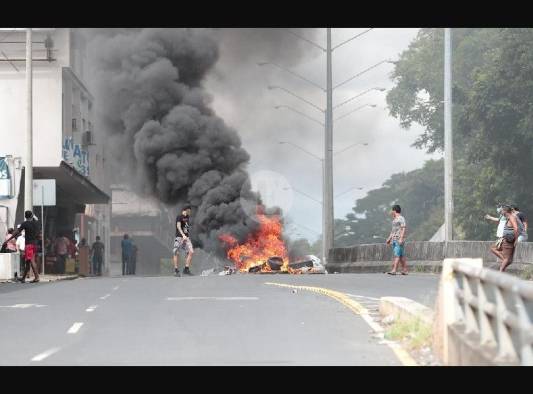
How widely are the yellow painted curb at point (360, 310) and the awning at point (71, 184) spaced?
19.8 m

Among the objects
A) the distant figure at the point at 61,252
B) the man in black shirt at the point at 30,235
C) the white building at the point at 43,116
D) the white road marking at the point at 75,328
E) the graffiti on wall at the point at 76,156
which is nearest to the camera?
the white road marking at the point at 75,328

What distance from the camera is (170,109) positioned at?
5219 cm

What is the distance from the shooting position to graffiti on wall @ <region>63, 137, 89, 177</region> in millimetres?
44662

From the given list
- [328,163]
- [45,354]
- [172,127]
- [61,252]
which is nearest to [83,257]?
[61,252]

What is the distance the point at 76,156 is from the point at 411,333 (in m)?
35.4

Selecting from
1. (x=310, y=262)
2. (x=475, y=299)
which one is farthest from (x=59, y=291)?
(x=310, y=262)

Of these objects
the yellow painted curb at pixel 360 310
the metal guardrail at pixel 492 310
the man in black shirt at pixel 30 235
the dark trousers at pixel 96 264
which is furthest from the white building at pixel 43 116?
the metal guardrail at pixel 492 310

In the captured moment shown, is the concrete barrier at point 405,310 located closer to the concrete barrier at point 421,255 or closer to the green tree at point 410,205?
the concrete barrier at point 421,255

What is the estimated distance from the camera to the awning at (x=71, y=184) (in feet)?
143

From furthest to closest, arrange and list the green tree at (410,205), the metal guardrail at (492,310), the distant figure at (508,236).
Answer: the green tree at (410,205) < the distant figure at (508,236) < the metal guardrail at (492,310)

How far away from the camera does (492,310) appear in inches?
328

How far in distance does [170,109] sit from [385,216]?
83.1 metres

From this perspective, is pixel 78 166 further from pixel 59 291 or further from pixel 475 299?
pixel 475 299

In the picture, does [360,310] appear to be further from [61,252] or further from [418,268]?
[61,252]
